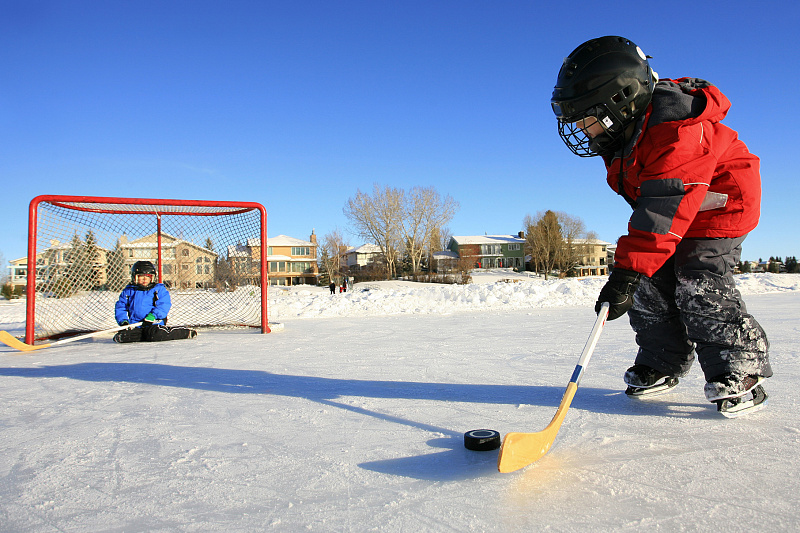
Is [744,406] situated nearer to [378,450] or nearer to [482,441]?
[482,441]

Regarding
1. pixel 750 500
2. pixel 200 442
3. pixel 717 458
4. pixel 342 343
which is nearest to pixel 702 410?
pixel 717 458

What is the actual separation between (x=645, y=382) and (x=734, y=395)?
0.36m

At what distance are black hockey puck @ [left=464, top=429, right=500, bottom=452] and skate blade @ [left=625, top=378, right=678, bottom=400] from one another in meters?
0.90

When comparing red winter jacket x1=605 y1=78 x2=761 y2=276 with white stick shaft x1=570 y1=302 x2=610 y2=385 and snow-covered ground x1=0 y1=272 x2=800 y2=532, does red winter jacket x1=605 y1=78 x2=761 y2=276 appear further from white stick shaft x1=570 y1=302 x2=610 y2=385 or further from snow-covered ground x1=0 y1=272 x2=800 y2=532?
snow-covered ground x1=0 y1=272 x2=800 y2=532

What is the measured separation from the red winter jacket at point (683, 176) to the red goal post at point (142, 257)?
427cm

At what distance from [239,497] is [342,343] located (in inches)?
113

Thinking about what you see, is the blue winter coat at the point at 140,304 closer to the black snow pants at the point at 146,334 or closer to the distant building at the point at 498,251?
the black snow pants at the point at 146,334

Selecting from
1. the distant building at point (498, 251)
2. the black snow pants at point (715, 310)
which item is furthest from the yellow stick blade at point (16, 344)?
the distant building at point (498, 251)

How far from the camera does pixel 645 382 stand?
6.58ft

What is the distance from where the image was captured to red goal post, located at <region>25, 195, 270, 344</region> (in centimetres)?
513

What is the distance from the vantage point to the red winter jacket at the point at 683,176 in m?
1.58

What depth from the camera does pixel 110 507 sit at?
3.74ft

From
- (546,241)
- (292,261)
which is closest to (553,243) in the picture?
(546,241)

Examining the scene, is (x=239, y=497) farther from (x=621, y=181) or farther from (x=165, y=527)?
(x=621, y=181)
